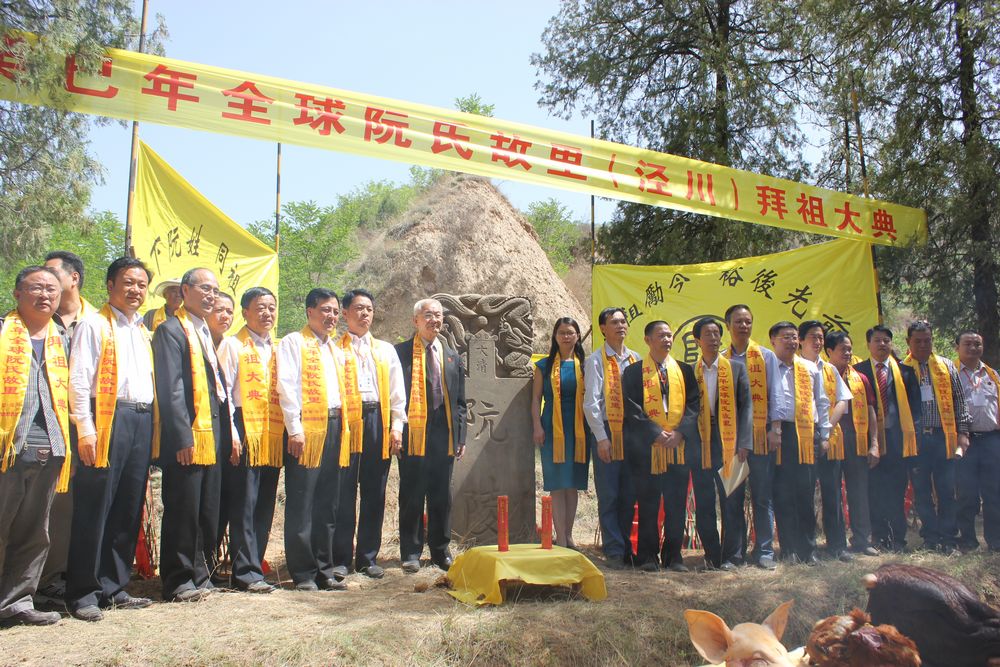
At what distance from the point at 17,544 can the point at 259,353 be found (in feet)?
4.74

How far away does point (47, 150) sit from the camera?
6.48 meters

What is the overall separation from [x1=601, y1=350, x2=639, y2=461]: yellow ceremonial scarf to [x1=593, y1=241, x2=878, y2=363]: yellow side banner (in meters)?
2.52

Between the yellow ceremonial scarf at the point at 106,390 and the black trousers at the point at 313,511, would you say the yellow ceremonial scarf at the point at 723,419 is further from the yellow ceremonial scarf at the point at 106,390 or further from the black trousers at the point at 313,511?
the yellow ceremonial scarf at the point at 106,390

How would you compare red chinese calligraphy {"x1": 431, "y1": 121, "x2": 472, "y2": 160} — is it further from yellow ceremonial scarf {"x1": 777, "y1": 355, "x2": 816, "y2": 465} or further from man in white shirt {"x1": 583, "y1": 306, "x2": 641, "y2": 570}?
yellow ceremonial scarf {"x1": 777, "y1": 355, "x2": 816, "y2": 465}

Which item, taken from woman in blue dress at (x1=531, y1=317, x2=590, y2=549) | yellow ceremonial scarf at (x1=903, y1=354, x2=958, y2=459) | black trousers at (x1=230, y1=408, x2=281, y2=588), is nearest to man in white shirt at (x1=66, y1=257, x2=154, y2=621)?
black trousers at (x1=230, y1=408, x2=281, y2=588)

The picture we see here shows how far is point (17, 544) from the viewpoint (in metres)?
3.50

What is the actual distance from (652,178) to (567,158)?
89 cm

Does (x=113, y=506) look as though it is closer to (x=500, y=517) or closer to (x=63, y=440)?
(x=63, y=440)

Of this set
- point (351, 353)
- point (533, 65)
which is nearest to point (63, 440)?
point (351, 353)

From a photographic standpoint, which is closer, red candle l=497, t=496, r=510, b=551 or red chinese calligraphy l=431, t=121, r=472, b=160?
Answer: red candle l=497, t=496, r=510, b=551

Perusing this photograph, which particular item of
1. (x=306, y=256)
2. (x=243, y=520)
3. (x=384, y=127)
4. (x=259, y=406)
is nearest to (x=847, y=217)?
(x=384, y=127)

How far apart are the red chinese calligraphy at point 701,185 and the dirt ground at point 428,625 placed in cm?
364

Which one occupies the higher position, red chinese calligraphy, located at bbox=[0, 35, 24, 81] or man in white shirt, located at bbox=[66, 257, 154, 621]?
red chinese calligraphy, located at bbox=[0, 35, 24, 81]

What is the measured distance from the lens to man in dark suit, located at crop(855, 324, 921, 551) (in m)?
5.87
